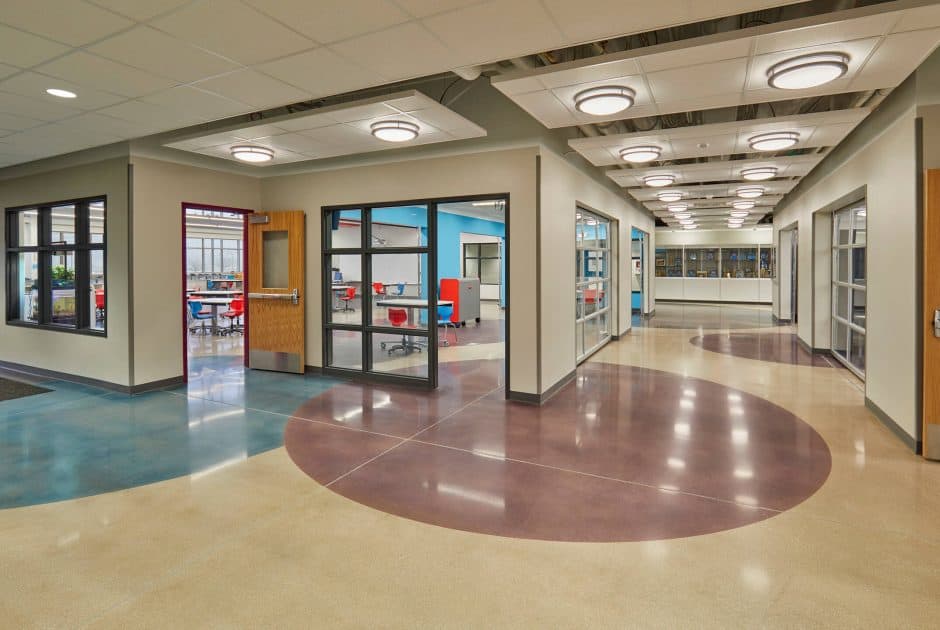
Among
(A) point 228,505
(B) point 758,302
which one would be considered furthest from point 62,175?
(B) point 758,302

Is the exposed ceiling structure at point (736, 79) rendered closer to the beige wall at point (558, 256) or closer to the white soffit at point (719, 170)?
the white soffit at point (719, 170)

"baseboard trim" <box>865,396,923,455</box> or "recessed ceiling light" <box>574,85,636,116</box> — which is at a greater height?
"recessed ceiling light" <box>574,85,636,116</box>

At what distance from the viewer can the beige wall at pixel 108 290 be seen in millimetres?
6004

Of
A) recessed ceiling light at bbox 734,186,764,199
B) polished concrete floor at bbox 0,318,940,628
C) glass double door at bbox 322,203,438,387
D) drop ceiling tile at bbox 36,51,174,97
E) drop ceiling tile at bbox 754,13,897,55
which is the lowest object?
polished concrete floor at bbox 0,318,940,628

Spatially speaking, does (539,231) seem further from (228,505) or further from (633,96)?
(228,505)

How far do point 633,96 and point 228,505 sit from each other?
389 cm

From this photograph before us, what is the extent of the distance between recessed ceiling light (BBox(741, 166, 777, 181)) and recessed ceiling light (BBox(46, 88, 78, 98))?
7.33 meters

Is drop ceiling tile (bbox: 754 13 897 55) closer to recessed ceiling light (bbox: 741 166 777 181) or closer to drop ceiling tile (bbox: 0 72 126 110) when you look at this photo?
recessed ceiling light (bbox: 741 166 777 181)

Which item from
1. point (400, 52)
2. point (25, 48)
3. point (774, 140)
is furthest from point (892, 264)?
point (25, 48)

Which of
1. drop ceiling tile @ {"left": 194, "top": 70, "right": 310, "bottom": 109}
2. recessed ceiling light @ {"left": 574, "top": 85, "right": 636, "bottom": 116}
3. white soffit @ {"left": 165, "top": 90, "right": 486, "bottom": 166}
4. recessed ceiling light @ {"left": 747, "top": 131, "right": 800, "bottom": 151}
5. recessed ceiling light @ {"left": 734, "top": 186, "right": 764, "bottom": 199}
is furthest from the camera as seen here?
recessed ceiling light @ {"left": 734, "top": 186, "right": 764, "bottom": 199}

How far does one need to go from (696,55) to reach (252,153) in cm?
445

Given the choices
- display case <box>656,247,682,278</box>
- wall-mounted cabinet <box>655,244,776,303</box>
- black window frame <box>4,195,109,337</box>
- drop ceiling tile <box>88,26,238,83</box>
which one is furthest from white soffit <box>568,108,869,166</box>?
display case <box>656,247,682,278</box>

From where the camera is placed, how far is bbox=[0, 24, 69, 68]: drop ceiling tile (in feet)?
10.3

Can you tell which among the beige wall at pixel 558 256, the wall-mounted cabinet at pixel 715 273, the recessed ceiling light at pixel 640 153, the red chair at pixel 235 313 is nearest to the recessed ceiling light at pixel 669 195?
the beige wall at pixel 558 256
